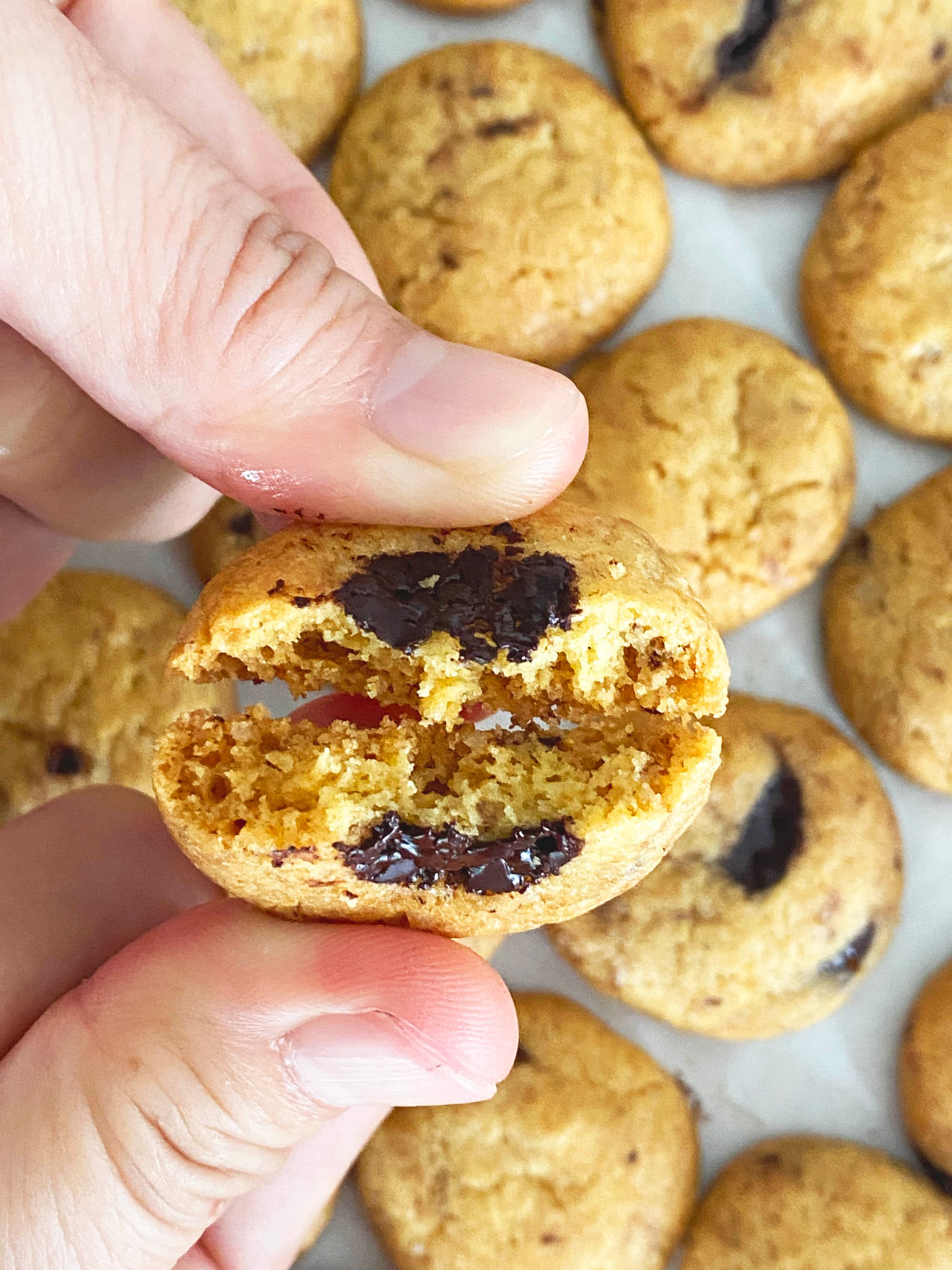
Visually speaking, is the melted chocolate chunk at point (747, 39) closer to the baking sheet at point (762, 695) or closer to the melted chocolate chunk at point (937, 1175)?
the baking sheet at point (762, 695)

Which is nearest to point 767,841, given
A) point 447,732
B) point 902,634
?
point 902,634

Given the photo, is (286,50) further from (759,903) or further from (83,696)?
(759,903)

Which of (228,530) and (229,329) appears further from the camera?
(228,530)

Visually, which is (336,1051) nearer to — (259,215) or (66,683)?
(259,215)

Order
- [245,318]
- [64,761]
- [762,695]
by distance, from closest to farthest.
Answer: [245,318], [64,761], [762,695]

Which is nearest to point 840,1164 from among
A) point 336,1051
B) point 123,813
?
point 336,1051

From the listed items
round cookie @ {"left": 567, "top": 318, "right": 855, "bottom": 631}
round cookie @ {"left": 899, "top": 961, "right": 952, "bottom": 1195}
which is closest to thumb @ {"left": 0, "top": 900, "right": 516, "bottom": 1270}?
round cookie @ {"left": 567, "top": 318, "right": 855, "bottom": 631}
